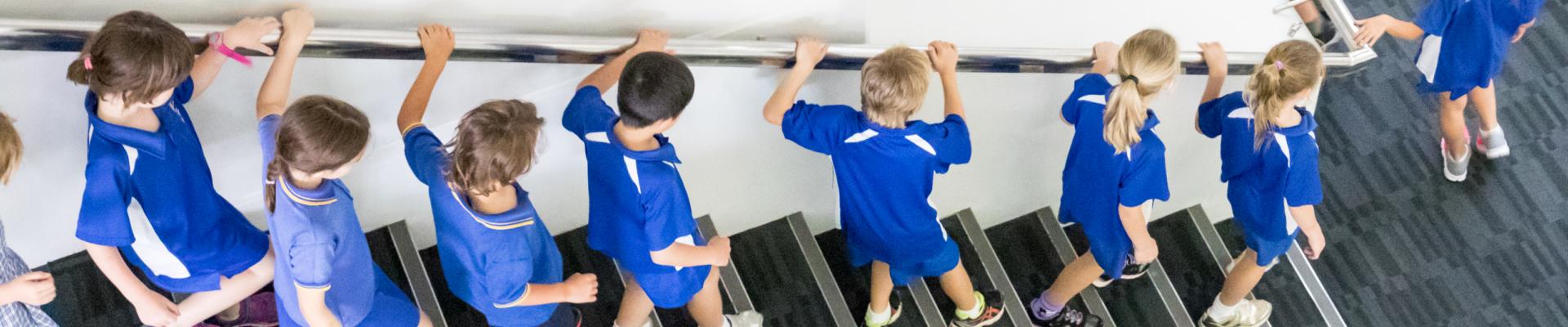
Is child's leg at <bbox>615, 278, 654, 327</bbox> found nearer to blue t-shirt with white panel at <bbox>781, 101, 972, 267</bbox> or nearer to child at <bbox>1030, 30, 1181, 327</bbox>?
blue t-shirt with white panel at <bbox>781, 101, 972, 267</bbox>

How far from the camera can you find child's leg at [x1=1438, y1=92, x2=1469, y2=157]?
4.04 meters

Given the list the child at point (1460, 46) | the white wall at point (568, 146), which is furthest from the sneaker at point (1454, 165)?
the white wall at point (568, 146)

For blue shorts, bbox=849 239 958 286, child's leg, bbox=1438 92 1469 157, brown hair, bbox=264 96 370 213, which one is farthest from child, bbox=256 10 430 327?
child's leg, bbox=1438 92 1469 157

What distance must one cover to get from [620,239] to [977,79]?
976 mm

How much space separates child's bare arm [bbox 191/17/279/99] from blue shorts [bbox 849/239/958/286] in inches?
57.7

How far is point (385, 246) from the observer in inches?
115

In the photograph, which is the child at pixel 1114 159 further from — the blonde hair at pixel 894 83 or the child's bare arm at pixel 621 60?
the child's bare arm at pixel 621 60

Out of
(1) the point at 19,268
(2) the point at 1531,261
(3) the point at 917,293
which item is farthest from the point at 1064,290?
(1) the point at 19,268

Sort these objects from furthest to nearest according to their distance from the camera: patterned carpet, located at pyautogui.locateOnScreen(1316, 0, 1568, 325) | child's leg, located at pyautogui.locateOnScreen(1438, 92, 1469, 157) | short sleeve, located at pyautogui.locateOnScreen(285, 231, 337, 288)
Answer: child's leg, located at pyautogui.locateOnScreen(1438, 92, 1469, 157)
patterned carpet, located at pyautogui.locateOnScreen(1316, 0, 1568, 325)
short sleeve, located at pyautogui.locateOnScreen(285, 231, 337, 288)

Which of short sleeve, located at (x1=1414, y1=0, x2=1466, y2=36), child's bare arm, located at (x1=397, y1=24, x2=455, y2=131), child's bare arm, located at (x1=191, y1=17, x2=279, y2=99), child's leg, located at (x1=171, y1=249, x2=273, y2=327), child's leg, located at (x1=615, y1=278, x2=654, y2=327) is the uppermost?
child's bare arm, located at (x1=191, y1=17, x2=279, y2=99)

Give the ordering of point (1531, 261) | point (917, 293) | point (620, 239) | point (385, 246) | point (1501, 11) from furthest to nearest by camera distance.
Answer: point (1531, 261) < point (1501, 11) < point (917, 293) < point (385, 246) < point (620, 239)

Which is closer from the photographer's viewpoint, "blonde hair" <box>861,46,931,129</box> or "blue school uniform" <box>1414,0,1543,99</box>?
"blonde hair" <box>861,46,931,129</box>

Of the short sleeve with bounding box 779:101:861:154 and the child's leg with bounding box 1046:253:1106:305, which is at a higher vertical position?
the short sleeve with bounding box 779:101:861:154

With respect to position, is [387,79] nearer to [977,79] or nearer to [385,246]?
[385,246]
